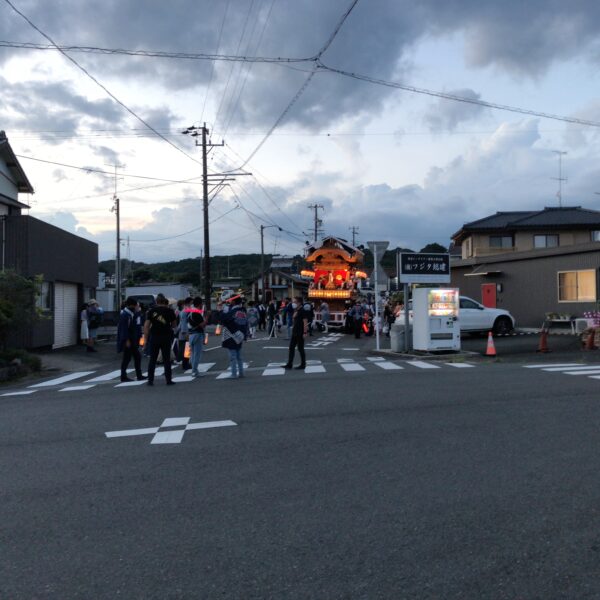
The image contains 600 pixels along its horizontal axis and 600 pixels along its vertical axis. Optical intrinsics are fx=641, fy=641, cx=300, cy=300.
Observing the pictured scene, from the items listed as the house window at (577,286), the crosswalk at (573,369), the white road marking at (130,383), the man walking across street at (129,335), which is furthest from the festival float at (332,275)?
the white road marking at (130,383)

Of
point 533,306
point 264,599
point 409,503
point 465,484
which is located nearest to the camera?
point 264,599

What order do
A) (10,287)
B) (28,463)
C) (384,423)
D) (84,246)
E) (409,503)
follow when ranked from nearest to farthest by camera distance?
(409,503) < (28,463) < (384,423) < (10,287) < (84,246)

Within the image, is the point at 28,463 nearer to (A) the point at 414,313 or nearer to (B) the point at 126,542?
(B) the point at 126,542

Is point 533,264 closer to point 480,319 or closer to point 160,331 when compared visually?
point 480,319

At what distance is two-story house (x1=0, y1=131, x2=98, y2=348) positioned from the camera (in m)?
20.7

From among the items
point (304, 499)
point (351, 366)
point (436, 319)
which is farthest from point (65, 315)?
point (304, 499)

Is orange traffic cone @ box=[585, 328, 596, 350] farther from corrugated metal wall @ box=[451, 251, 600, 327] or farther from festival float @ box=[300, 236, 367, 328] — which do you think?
festival float @ box=[300, 236, 367, 328]

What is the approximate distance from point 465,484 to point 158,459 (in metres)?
3.06

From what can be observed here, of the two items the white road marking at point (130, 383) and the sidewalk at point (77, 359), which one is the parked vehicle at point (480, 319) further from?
the white road marking at point (130, 383)

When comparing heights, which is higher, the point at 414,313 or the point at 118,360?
the point at 414,313

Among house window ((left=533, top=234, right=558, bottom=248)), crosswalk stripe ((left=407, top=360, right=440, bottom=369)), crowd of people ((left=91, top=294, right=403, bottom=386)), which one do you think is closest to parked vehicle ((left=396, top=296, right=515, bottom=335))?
crosswalk stripe ((left=407, top=360, right=440, bottom=369))

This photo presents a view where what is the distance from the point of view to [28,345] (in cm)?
2039

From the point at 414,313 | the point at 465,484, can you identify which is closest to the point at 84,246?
the point at 414,313

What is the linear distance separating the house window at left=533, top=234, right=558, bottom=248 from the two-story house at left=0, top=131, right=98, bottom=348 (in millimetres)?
27504
